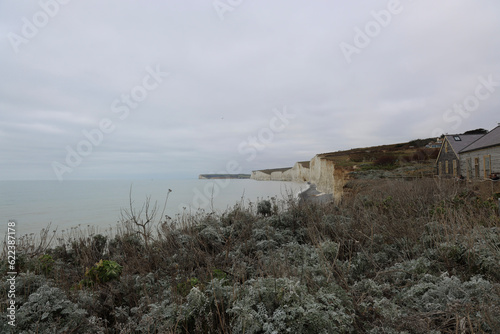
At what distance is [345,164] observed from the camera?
1084 inches

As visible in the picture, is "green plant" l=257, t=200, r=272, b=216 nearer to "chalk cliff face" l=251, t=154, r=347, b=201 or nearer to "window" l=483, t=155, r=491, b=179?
"chalk cliff face" l=251, t=154, r=347, b=201

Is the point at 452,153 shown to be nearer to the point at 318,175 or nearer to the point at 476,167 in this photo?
the point at 476,167

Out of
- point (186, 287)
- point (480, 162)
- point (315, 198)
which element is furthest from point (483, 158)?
point (186, 287)

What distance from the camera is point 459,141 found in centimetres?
2550

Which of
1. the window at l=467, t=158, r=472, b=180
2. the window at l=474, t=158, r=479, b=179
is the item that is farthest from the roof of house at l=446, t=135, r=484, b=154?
the window at l=474, t=158, r=479, b=179

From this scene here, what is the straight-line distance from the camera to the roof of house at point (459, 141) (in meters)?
24.5

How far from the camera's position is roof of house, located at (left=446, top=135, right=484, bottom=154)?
24.5 meters

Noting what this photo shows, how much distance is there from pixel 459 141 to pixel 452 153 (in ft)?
6.49

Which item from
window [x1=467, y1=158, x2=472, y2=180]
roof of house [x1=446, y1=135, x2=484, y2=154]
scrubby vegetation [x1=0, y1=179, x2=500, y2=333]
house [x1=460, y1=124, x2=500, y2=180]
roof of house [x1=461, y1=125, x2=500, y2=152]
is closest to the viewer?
scrubby vegetation [x1=0, y1=179, x2=500, y2=333]

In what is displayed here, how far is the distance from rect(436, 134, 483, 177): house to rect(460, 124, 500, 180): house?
2.56ft

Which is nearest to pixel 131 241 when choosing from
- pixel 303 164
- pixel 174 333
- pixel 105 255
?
Result: pixel 105 255

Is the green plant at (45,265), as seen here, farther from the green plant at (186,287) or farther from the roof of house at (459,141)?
the roof of house at (459,141)

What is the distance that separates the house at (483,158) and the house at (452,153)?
0.78 meters

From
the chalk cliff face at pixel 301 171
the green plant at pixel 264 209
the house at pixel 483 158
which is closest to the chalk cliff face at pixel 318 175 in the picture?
the chalk cliff face at pixel 301 171
